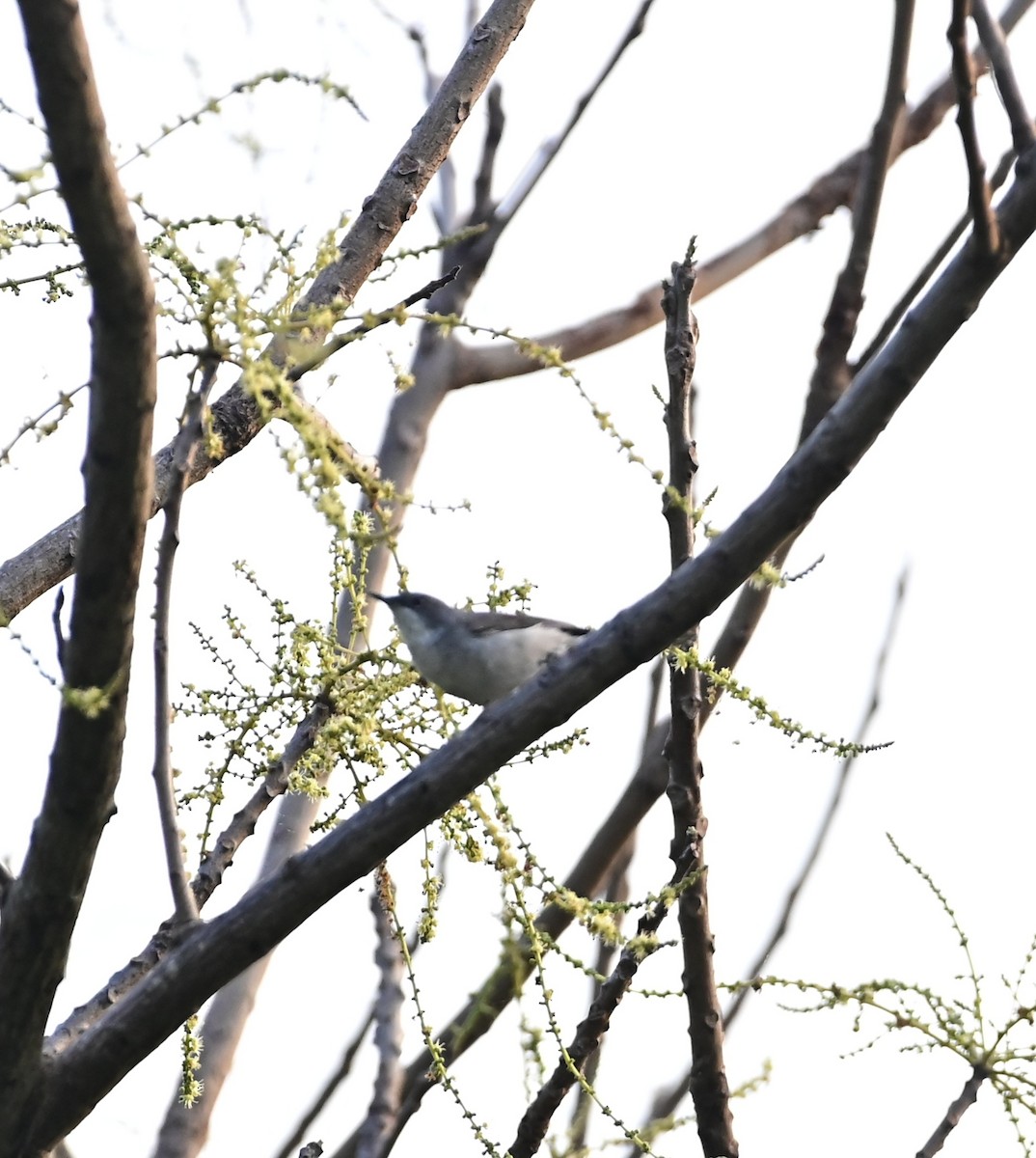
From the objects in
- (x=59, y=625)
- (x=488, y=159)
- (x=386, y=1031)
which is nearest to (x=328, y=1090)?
(x=386, y=1031)

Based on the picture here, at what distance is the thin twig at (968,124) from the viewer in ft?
5.07

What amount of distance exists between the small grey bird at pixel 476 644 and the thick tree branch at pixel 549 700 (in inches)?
35.9

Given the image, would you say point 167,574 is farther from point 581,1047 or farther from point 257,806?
point 581,1047

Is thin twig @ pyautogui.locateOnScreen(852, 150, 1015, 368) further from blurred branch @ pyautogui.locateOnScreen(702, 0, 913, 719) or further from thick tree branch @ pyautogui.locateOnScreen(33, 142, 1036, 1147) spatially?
thick tree branch @ pyautogui.locateOnScreen(33, 142, 1036, 1147)

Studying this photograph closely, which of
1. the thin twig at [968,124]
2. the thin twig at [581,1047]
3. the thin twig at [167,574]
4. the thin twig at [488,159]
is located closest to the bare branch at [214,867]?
the thin twig at [167,574]

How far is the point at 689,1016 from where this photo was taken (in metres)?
2.68

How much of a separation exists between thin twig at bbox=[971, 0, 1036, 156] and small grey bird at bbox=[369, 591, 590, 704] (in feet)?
4.64

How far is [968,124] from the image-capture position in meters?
1.57

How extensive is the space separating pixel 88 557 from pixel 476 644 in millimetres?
1405

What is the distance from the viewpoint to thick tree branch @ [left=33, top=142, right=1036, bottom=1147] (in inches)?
63.1

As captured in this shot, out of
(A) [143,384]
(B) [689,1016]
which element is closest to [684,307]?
(A) [143,384]

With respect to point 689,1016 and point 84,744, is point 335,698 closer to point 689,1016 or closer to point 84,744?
point 84,744

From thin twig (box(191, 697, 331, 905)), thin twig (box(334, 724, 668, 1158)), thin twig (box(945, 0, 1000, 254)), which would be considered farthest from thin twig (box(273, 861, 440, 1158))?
thin twig (box(945, 0, 1000, 254))

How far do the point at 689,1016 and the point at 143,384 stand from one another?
5.82 feet
